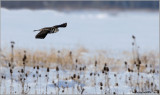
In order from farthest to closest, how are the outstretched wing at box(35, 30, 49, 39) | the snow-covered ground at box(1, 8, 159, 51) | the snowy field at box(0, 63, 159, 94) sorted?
1. the snow-covered ground at box(1, 8, 159, 51)
2. the snowy field at box(0, 63, 159, 94)
3. the outstretched wing at box(35, 30, 49, 39)

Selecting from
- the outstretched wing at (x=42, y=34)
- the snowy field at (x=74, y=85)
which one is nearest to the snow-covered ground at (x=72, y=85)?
the snowy field at (x=74, y=85)

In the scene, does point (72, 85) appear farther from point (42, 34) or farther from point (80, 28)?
point (80, 28)

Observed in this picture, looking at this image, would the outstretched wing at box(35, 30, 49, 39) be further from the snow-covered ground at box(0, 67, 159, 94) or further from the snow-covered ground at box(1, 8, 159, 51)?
the snow-covered ground at box(1, 8, 159, 51)

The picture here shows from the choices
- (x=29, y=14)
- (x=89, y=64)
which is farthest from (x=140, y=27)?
(x=89, y=64)

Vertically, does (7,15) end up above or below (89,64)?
above

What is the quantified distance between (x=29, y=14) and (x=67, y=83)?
957 inches

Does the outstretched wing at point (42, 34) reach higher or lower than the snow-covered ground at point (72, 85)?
higher

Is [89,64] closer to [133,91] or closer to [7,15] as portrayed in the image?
[133,91]

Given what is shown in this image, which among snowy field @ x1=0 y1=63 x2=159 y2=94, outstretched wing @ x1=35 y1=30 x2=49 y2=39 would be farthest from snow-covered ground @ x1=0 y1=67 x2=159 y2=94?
outstretched wing @ x1=35 y1=30 x2=49 y2=39

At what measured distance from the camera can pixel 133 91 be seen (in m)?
6.59

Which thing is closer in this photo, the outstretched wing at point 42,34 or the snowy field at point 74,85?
the outstretched wing at point 42,34

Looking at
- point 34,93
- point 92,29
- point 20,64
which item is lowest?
point 34,93

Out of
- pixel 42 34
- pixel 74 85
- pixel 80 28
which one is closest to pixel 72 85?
pixel 74 85

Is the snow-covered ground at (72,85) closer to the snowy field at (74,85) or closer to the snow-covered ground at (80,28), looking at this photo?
the snowy field at (74,85)
